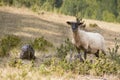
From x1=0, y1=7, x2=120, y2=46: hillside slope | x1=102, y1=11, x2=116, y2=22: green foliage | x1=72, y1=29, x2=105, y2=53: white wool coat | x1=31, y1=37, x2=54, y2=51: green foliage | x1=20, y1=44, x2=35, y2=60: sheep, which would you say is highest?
x1=72, y1=29, x2=105, y2=53: white wool coat

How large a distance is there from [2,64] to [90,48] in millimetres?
3000

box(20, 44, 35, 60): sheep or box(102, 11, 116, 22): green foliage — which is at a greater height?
box(20, 44, 35, 60): sheep

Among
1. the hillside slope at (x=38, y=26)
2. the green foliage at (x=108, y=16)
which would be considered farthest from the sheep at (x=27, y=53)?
the green foliage at (x=108, y=16)

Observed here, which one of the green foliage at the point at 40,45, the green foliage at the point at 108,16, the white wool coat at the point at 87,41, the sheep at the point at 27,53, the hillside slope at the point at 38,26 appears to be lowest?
the green foliage at the point at 108,16

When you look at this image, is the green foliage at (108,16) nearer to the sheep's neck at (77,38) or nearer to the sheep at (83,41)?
the sheep at (83,41)

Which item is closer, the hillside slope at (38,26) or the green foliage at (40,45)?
the green foliage at (40,45)

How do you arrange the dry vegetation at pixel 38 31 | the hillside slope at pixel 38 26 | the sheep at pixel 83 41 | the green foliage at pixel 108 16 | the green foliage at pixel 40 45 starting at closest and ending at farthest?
the dry vegetation at pixel 38 31 → the sheep at pixel 83 41 → the green foliage at pixel 40 45 → the hillside slope at pixel 38 26 → the green foliage at pixel 108 16

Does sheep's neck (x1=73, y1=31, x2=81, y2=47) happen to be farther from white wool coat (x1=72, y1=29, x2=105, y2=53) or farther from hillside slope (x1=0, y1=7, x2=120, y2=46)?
hillside slope (x1=0, y1=7, x2=120, y2=46)

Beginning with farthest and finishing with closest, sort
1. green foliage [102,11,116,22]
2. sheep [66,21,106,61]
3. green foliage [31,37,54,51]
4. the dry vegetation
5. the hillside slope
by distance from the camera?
1. green foliage [102,11,116,22]
2. the hillside slope
3. green foliage [31,37,54,51]
4. sheep [66,21,106,61]
5. the dry vegetation

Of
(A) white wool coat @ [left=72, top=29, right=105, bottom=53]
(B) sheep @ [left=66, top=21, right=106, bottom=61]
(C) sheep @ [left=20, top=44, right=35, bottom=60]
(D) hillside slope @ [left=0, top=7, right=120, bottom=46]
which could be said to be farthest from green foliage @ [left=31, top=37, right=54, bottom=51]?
(B) sheep @ [left=66, top=21, right=106, bottom=61]

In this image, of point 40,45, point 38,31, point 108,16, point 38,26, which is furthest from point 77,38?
point 108,16

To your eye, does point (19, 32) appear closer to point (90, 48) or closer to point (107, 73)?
point (90, 48)

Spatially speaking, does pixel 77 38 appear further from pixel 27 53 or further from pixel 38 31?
pixel 38 31

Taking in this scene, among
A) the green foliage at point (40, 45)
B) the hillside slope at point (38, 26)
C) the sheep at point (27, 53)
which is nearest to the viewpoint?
the sheep at point (27, 53)
